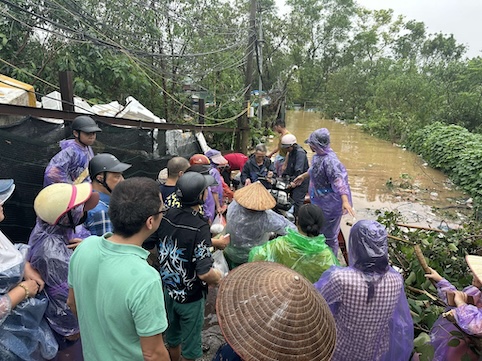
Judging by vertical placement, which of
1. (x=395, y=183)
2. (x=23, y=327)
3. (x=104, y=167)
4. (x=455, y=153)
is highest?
(x=104, y=167)

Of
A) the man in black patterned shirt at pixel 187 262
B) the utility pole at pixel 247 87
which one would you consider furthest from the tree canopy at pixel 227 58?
the man in black patterned shirt at pixel 187 262

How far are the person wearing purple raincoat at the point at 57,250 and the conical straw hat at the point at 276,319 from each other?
43.5 inches

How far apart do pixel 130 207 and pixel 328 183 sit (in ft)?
9.41

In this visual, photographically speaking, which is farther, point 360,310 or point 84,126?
point 84,126

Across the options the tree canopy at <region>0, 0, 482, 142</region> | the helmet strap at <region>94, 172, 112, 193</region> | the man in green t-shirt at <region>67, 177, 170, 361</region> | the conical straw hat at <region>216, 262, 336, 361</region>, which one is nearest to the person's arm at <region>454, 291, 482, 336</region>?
the conical straw hat at <region>216, 262, 336, 361</region>

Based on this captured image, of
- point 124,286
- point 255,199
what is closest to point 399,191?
point 255,199

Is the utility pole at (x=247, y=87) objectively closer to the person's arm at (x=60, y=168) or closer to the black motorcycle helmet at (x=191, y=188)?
the person's arm at (x=60, y=168)

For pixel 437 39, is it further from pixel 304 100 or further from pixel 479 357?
pixel 479 357

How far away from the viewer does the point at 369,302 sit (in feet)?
5.87

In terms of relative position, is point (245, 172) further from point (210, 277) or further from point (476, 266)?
point (476, 266)

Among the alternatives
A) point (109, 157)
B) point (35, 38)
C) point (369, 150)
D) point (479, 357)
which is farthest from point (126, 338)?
point (369, 150)

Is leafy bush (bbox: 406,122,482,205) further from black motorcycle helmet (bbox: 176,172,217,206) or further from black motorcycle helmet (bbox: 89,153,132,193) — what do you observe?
black motorcycle helmet (bbox: 89,153,132,193)

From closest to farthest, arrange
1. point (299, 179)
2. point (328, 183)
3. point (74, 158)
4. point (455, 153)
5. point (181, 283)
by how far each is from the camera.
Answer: point (181, 283)
point (74, 158)
point (328, 183)
point (299, 179)
point (455, 153)

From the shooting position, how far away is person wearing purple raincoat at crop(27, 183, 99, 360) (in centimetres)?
181
